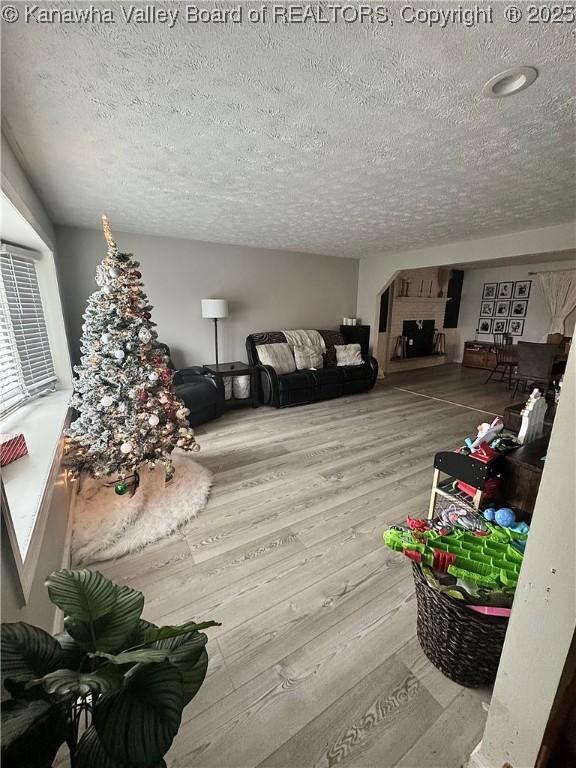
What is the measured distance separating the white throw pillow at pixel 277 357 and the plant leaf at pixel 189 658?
150 inches

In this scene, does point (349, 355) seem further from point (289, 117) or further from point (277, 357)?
point (289, 117)

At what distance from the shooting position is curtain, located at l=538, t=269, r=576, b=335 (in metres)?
5.95

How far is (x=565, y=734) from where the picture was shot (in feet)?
2.67

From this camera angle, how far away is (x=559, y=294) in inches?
240

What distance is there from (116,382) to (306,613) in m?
1.86

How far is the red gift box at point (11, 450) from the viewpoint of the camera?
1.55 metres

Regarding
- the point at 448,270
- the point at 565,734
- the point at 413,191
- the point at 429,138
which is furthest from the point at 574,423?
the point at 448,270

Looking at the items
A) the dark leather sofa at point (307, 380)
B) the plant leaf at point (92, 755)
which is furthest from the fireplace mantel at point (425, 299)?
the plant leaf at point (92, 755)

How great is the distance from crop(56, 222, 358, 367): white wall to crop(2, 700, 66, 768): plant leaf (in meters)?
3.87

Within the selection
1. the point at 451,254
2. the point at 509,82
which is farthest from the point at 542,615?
the point at 451,254

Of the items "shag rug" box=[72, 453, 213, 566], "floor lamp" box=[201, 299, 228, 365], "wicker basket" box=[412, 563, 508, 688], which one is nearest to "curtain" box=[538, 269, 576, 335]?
"floor lamp" box=[201, 299, 228, 365]

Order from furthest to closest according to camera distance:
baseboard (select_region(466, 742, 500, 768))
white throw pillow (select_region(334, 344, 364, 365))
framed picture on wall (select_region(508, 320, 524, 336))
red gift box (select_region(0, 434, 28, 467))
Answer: framed picture on wall (select_region(508, 320, 524, 336)), white throw pillow (select_region(334, 344, 364, 365)), red gift box (select_region(0, 434, 28, 467)), baseboard (select_region(466, 742, 500, 768))

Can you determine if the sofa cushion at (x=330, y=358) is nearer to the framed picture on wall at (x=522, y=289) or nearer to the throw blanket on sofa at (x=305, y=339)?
the throw blanket on sofa at (x=305, y=339)

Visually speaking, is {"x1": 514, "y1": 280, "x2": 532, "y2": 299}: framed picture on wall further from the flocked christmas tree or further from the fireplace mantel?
A: the flocked christmas tree
